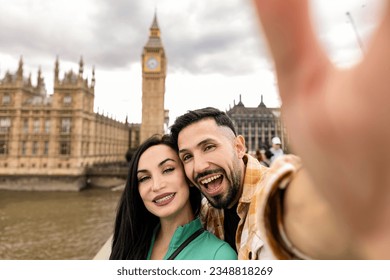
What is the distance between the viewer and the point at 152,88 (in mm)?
23719

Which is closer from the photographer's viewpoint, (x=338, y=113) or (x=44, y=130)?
(x=338, y=113)

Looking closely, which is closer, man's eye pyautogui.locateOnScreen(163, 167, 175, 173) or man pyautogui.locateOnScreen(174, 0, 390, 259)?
man pyautogui.locateOnScreen(174, 0, 390, 259)

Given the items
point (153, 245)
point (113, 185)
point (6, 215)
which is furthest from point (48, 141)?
point (153, 245)

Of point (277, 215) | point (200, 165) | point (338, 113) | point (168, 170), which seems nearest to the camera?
point (338, 113)

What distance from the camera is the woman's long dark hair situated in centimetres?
105

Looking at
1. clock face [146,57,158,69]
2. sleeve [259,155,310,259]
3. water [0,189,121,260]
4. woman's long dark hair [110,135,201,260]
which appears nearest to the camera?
sleeve [259,155,310,259]

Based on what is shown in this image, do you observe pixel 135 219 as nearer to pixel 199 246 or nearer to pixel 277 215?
pixel 199 246

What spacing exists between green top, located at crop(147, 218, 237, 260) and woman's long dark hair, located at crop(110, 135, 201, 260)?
0.14 m

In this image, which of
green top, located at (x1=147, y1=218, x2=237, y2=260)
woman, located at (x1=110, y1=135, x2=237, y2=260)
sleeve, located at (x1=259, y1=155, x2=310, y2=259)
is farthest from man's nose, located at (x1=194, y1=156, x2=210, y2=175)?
sleeve, located at (x1=259, y1=155, x2=310, y2=259)

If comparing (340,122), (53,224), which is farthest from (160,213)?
(53,224)

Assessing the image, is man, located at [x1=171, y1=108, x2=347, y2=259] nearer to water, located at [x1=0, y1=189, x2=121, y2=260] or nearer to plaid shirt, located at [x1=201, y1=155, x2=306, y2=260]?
plaid shirt, located at [x1=201, y1=155, x2=306, y2=260]

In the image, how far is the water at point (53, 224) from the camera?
6266mm

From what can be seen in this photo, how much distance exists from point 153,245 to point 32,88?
57.4ft

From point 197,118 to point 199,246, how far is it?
1.36 feet
